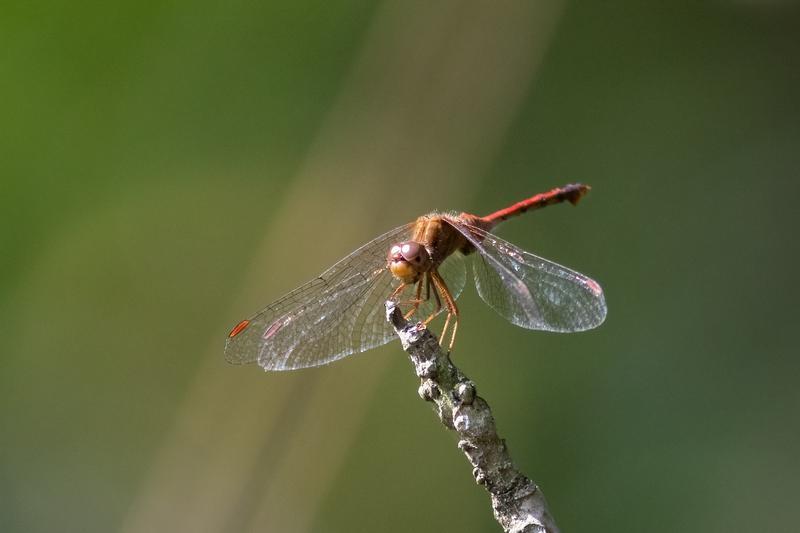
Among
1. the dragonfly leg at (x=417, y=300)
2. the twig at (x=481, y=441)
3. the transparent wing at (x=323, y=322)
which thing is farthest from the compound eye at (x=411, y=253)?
the twig at (x=481, y=441)

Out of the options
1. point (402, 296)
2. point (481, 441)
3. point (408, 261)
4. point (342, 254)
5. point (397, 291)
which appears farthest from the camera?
point (342, 254)

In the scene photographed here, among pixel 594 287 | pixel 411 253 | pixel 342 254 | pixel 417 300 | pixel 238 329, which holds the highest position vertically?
pixel 594 287

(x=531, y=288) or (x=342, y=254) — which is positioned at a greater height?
(x=531, y=288)

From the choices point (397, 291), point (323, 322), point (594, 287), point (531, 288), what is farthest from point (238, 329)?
point (594, 287)

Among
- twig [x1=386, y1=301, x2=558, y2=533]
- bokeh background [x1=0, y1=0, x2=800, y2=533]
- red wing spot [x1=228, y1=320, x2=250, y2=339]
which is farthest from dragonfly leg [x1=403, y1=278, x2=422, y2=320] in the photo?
bokeh background [x1=0, y1=0, x2=800, y2=533]

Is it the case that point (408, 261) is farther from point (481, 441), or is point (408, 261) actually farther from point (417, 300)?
point (481, 441)

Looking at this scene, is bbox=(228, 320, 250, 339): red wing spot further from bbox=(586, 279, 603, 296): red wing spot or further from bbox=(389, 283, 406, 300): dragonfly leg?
bbox=(586, 279, 603, 296): red wing spot

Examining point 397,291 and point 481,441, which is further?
point 397,291
